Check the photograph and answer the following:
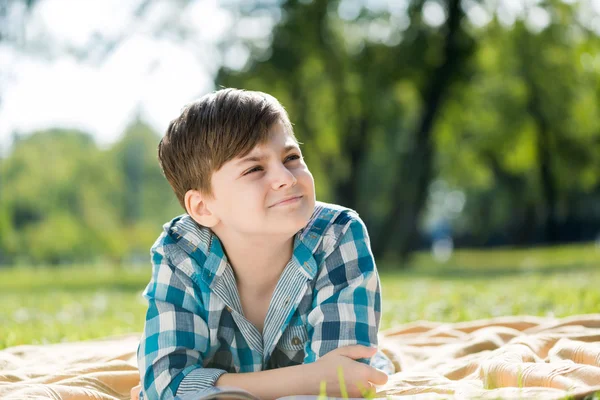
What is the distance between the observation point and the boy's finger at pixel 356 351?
2.21 metres

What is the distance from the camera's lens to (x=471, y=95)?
1788cm

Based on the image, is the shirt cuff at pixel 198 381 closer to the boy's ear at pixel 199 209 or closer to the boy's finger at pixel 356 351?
the boy's finger at pixel 356 351

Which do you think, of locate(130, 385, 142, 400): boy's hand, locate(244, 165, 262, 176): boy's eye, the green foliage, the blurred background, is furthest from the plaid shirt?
the green foliage

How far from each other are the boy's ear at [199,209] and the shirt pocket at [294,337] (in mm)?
478

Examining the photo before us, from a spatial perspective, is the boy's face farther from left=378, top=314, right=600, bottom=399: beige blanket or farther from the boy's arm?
left=378, top=314, right=600, bottom=399: beige blanket

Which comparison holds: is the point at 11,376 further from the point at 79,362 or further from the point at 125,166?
the point at 125,166

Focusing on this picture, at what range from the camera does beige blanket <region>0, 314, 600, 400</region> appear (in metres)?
2.14

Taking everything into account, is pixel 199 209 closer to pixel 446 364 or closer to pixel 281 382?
A: pixel 281 382

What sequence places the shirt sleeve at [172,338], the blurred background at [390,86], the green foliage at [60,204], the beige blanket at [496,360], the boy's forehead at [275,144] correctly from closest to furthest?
the beige blanket at [496,360] → the shirt sleeve at [172,338] → the boy's forehead at [275,144] → the blurred background at [390,86] → the green foliage at [60,204]

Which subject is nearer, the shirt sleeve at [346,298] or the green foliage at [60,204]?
the shirt sleeve at [346,298]

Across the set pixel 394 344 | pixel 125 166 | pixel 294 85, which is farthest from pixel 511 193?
pixel 394 344

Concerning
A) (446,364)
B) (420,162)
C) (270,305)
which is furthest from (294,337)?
(420,162)

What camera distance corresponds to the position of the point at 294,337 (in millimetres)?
2467

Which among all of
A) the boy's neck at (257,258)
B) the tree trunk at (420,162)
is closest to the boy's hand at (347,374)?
the boy's neck at (257,258)
